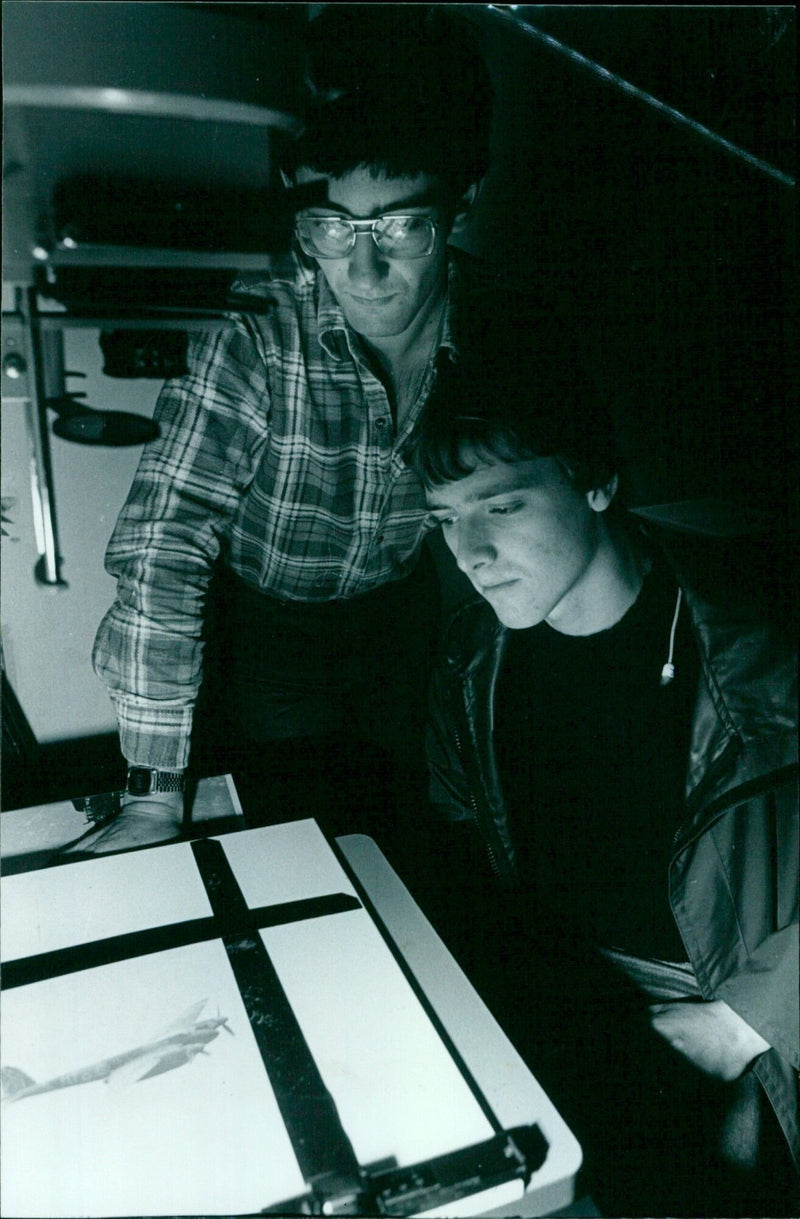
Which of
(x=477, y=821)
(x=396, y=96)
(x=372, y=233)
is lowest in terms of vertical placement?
(x=477, y=821)

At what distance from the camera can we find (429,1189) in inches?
27.3

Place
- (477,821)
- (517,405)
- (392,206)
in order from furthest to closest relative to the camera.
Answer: (477,821) < (517,405) < (392,206)

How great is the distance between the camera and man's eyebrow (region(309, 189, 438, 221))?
1.06 meters

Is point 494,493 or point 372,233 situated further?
point 494,493

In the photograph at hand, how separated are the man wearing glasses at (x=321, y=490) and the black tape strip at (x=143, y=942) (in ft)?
0.78

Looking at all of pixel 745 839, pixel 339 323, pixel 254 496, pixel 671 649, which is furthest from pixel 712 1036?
pixel 339 323

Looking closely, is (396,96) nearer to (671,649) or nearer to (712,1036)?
(671,649)

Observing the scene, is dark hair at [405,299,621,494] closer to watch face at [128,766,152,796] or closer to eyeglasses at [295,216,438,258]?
eyeglasses at [295,216,438,258]

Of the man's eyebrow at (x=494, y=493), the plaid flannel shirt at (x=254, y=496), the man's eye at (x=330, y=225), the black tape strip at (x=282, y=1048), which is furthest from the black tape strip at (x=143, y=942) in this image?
the man's eye at (x=330, y=225)


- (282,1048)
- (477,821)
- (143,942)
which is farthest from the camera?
(477,821)

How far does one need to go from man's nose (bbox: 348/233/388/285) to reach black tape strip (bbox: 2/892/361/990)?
858 millimetres

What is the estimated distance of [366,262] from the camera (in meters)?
1.09

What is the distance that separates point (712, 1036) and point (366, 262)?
1227 mm

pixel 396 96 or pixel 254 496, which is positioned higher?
pixel 396 96
